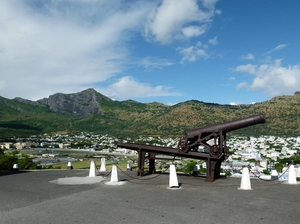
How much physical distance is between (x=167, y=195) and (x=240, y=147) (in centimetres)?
9042

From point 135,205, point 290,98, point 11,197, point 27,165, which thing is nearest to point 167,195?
point 135,205

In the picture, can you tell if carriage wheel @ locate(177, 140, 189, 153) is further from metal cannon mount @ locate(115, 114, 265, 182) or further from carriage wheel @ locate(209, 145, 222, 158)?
carriage wheel @ locate(209, 145, 222, 158)

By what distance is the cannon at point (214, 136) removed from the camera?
11.5 m

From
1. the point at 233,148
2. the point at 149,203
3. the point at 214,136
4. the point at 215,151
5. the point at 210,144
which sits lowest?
the point at 233,148

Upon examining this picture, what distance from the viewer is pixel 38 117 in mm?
195250

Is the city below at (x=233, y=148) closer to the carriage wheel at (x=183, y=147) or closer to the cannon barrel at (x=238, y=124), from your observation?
the carriage wheel at (x=183, y=147)

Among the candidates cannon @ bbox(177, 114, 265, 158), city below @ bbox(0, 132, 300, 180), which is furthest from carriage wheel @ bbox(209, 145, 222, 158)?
city below @ bbox(0, 132, 300, 180)

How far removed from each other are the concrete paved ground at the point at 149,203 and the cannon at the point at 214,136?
1288 millimetres

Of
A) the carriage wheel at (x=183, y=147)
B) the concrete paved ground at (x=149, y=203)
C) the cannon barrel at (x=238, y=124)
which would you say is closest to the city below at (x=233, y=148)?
the carriage wheel at (x=183, y=147)

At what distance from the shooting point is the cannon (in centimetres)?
1149

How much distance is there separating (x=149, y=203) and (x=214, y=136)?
4.52 metres

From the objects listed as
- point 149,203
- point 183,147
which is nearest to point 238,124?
point 183,147

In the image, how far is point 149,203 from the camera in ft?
27.3

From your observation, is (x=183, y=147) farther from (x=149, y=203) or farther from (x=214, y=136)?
(x=149, y=203)
